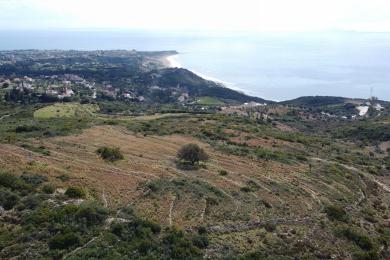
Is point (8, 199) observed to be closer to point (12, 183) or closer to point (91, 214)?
point (12, 183)

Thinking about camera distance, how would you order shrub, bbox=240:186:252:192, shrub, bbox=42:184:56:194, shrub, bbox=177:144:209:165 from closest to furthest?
shrub, bbox=42:184:56:194
shrub, bbox=240:186:252:192
shrub, bbox=177:144:209:165

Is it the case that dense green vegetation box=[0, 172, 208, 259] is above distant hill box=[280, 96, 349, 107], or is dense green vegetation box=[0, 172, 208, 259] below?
above

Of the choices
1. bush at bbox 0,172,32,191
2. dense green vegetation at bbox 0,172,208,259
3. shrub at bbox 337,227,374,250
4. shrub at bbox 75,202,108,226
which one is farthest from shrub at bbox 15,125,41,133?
shrub at bbox 337,227,374,250

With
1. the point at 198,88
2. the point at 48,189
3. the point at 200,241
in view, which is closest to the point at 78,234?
the point at 200,241

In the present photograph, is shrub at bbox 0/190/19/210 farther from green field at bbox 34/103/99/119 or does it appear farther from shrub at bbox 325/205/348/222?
green field at bbox 34/103/99/119

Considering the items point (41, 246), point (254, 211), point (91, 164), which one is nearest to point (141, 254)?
point (41, 246)

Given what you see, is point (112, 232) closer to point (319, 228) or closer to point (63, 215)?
point (63, 215)

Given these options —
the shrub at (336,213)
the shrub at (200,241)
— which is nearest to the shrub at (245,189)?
the shrub at (336,213)

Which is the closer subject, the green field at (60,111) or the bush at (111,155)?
the bush at (111,155)

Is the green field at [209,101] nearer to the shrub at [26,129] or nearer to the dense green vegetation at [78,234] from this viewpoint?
the shrub at [26,129]
